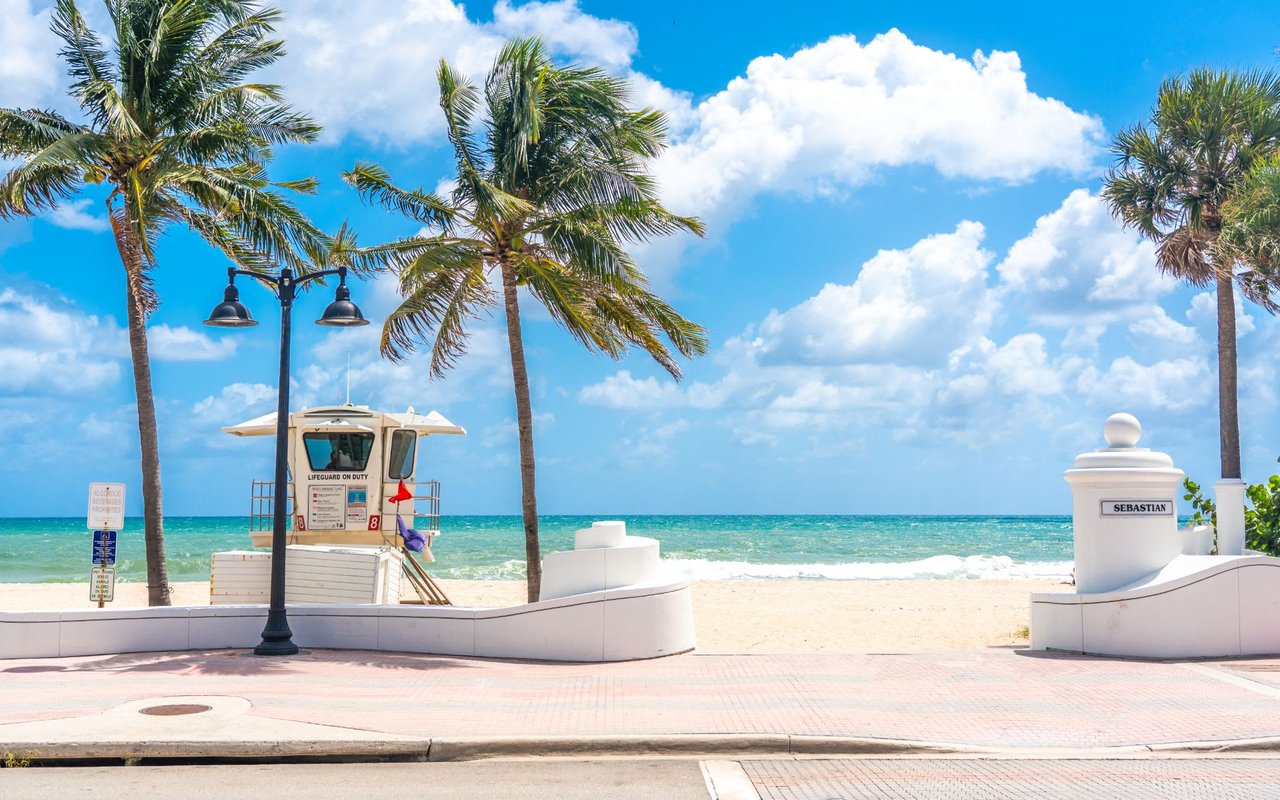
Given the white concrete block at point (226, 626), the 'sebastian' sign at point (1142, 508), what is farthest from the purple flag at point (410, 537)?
the 'sebastian' sign at point (1142, 508)

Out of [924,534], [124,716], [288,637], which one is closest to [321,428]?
[288,637]

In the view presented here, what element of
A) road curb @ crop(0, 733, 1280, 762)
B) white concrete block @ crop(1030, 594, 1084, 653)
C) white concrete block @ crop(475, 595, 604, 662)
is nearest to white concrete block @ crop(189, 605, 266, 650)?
white concrete block @ crop(475, 595, 604, 662)

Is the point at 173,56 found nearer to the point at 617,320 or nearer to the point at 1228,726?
the point at 617,320

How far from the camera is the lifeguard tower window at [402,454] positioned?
52.7 ft

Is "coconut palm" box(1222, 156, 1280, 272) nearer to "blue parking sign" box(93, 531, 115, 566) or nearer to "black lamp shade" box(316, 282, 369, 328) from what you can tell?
"black lamp shade" box(316, 282, 369, 328)

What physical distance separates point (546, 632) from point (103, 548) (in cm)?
572

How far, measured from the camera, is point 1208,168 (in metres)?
20.0

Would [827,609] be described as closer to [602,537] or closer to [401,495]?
[401,495]

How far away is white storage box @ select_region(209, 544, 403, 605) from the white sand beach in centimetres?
305

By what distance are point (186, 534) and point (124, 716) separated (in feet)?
242

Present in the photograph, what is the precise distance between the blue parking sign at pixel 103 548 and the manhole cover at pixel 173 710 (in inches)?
185

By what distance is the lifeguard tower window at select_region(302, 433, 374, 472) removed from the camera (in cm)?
1570

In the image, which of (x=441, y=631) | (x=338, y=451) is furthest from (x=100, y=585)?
(x=441, y=631)

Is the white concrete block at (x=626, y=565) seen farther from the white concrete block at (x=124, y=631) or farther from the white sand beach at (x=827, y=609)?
the white concrete block at (x=124, y=631)
